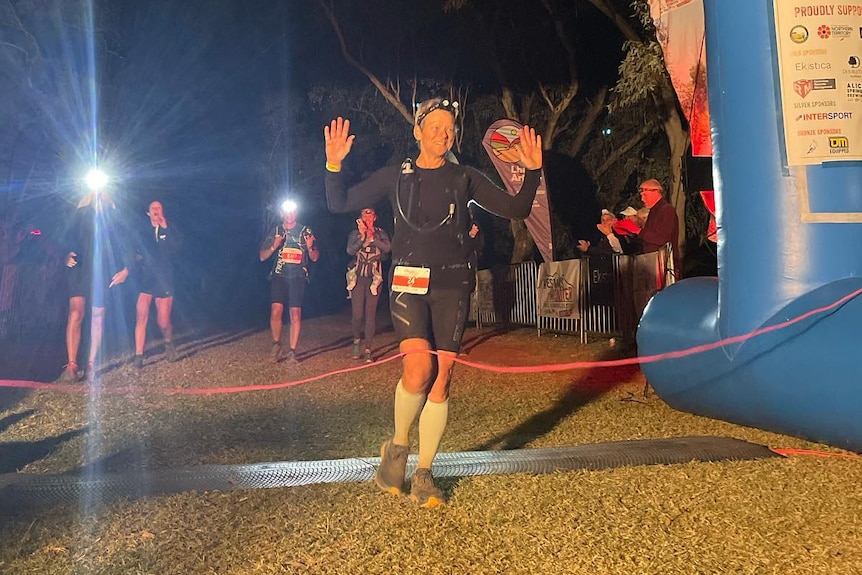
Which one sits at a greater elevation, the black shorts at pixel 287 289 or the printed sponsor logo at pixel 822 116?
the printed sponsor logo at pixel 822 116

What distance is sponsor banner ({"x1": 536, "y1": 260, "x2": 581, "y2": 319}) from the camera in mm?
13391

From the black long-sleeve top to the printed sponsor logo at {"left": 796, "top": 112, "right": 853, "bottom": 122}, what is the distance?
1.96m

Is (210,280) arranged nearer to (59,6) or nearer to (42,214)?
(42,214)

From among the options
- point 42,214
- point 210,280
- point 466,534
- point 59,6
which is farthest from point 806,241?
point 210,280

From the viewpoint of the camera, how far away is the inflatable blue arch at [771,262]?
15.5 feet

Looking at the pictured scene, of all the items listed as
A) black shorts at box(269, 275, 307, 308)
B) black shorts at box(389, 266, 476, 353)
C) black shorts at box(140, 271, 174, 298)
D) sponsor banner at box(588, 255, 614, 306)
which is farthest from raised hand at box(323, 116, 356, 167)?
sponsor banner at box(588, 255, 614, 306)

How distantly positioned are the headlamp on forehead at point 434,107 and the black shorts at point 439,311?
36.0 inches

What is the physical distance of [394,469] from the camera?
433cm

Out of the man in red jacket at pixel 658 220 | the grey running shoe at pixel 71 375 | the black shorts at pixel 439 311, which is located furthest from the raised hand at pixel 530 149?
the grey running shoe at pixel 71 375

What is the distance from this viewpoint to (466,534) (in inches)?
144

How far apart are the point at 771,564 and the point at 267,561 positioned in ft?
7.16

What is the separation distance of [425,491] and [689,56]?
506 centimetres

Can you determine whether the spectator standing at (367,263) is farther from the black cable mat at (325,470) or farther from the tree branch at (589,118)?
the tree branch at (589,118)

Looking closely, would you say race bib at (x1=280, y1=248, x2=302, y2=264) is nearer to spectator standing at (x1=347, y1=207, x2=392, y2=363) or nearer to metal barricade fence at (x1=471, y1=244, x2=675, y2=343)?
spectator standing at (x1=347, y1=207, x2=392, y2=363)
